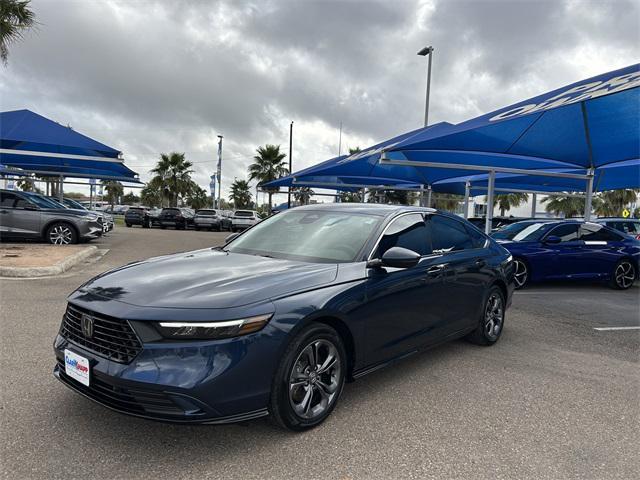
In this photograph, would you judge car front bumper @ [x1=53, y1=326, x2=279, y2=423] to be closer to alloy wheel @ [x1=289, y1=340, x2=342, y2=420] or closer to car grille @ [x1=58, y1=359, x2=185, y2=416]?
car grille @ [x1=58, y1=359, x2=185, y2=416]

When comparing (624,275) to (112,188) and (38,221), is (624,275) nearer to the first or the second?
(38,221)

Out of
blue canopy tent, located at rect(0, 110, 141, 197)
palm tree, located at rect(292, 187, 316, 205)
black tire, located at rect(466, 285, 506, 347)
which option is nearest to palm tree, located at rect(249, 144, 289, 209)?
palm tree, located at rect(292, 187, 316, 205)

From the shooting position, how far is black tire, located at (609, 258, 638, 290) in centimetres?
985

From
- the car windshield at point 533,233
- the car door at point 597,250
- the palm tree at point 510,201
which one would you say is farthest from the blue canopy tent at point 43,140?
the palm tree at point 510,201

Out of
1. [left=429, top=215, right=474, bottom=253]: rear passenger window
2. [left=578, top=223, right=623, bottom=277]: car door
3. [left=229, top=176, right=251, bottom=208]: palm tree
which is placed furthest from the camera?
[left=229, top=176, right=251, bottom=208]: palm tree

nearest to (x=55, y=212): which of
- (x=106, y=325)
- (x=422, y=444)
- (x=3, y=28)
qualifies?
(x=3, y=28)

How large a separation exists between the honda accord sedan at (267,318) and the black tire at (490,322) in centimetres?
66

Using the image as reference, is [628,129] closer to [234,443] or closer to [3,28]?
[234,443]

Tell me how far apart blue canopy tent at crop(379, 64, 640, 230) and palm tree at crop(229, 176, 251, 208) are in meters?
61.5

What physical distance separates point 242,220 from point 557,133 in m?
24.0

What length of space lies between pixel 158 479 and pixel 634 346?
5596 mm

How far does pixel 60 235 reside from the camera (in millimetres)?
13188

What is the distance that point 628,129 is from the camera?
33.3 feet

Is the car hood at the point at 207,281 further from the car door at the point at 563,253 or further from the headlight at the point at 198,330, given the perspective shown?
the car door at the point at 563,253
